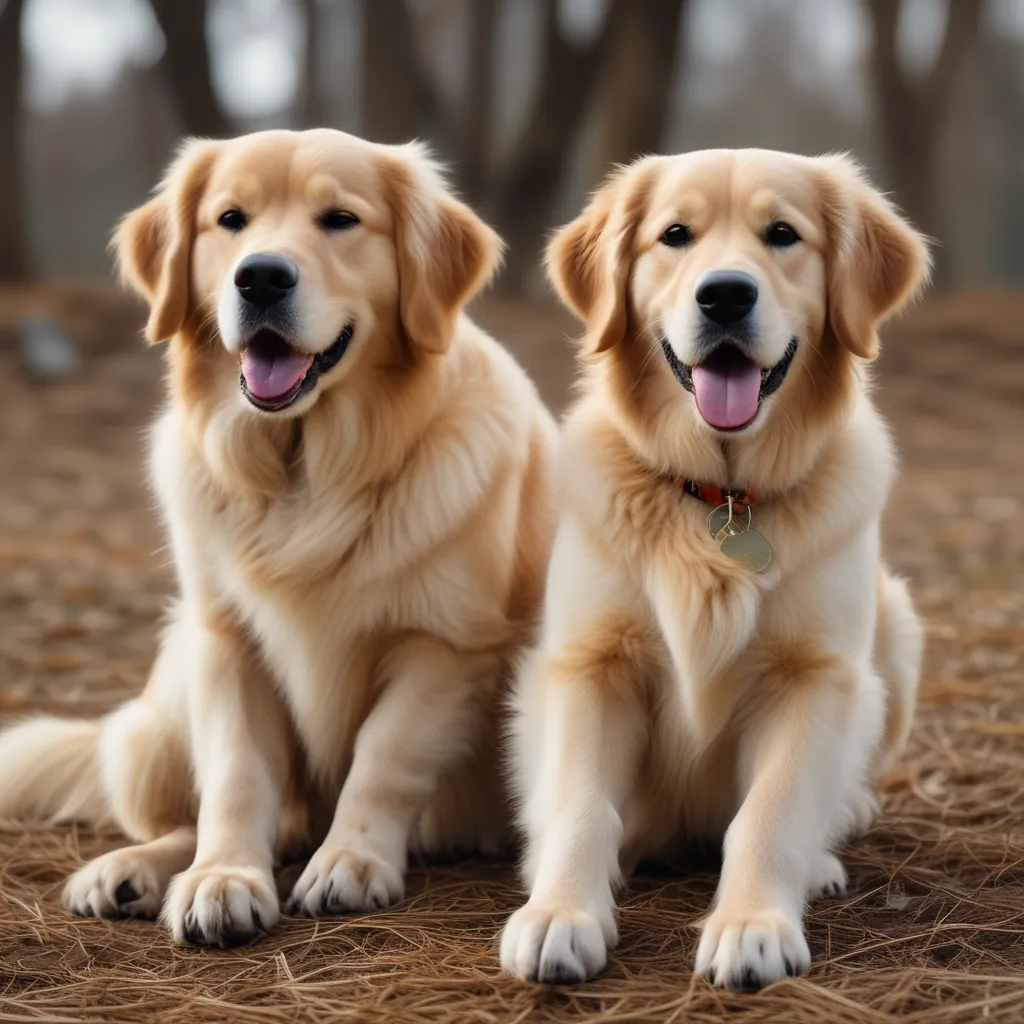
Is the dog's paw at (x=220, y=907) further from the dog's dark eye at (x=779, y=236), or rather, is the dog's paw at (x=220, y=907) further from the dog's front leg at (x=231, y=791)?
the dog's dark eye at (x=779, y=236)

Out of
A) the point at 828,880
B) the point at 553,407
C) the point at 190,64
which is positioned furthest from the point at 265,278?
the point at 190,64

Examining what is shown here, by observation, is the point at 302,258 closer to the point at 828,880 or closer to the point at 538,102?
the point at 828,880

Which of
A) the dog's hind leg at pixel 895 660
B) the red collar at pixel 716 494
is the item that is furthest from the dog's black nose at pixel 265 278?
the dog's hind leg at pixel 895 660

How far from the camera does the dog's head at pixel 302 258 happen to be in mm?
2896

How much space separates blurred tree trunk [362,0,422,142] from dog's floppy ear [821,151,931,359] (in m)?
8.78

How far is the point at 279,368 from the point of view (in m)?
2.96

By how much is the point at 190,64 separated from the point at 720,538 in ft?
32.2

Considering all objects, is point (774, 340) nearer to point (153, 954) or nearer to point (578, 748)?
point (578, 748)

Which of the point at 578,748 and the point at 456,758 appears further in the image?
the point at 456,758

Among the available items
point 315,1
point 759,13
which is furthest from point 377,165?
point 759,13

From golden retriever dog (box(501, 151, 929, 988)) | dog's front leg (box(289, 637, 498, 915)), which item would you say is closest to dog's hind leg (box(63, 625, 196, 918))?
dog's front leg (box(289, 637, 498, 915))

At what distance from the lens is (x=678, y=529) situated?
280 centimetres

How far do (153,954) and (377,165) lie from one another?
70.2 inches

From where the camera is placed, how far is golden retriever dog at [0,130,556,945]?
9.66ft
